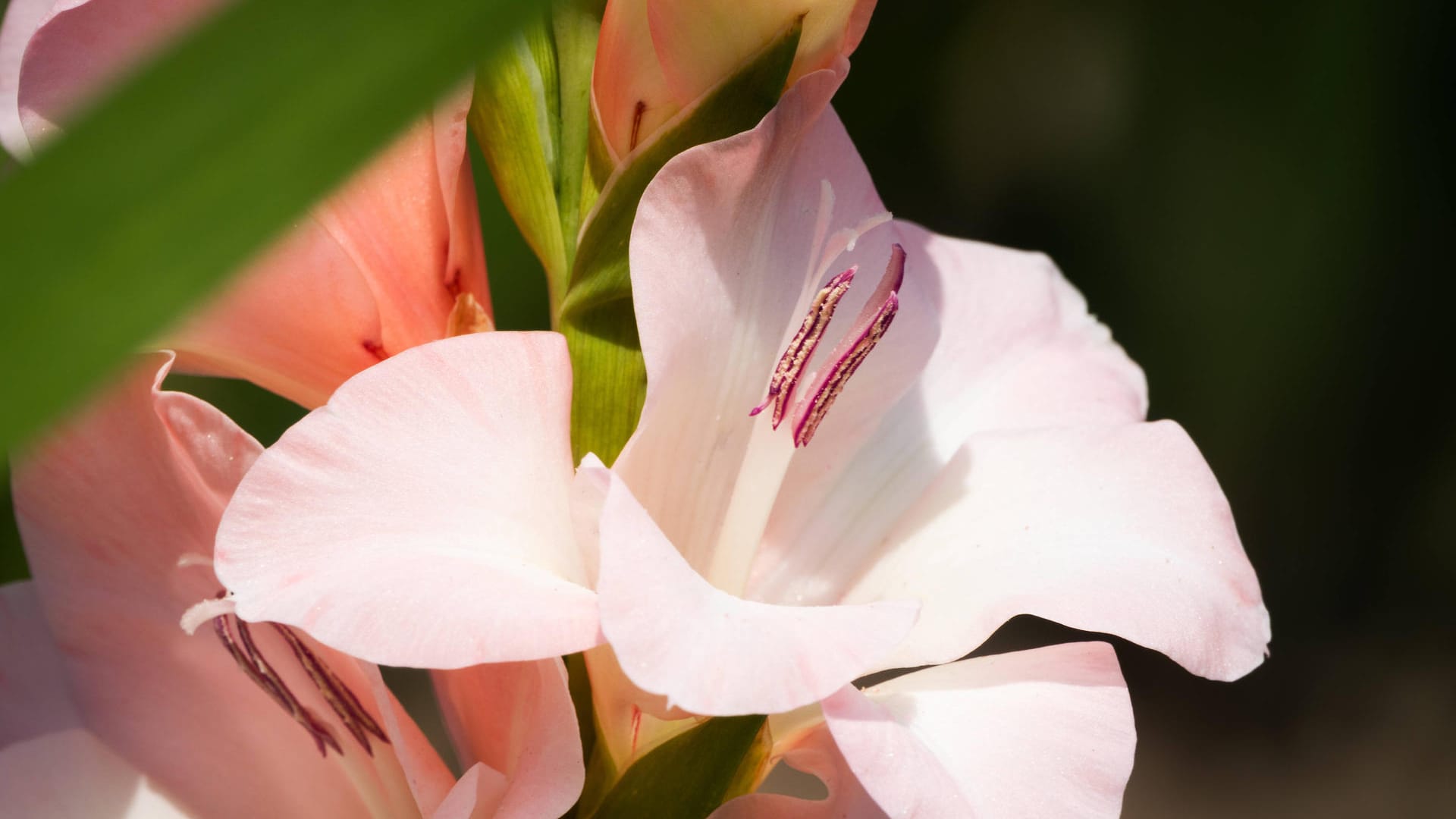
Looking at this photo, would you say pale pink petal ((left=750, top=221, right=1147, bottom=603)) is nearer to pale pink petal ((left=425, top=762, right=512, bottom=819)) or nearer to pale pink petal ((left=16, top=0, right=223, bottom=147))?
pale pink petal ((left=425, top=762, right=512, bottom=819))

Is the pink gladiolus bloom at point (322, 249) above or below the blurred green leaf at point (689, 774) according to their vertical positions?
above

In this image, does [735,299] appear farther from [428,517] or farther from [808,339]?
[428,517]

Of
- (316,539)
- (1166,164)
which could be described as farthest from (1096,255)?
(316,539)

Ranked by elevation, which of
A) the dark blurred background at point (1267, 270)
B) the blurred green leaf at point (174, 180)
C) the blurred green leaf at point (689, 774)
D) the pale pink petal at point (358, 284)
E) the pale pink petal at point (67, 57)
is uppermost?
the pale pink petal at point (67, 57)

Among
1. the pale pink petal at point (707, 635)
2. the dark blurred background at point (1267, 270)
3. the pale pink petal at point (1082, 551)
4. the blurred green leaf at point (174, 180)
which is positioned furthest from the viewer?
the dark blurred background at point (1267, 270)

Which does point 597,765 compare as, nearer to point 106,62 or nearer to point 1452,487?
point 106,62

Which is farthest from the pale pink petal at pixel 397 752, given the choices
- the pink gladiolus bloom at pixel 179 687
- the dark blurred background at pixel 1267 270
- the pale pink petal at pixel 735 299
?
the dark blurred background at pixel 1267 270

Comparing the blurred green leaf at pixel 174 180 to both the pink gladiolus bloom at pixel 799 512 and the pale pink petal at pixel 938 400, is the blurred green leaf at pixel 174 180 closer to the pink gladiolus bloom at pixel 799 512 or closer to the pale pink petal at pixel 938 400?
the pink gladiolus bloom at pixel 799 512

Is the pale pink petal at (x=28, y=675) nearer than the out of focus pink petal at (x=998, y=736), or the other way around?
the out of focus pink petal at (x=998, y=736)
